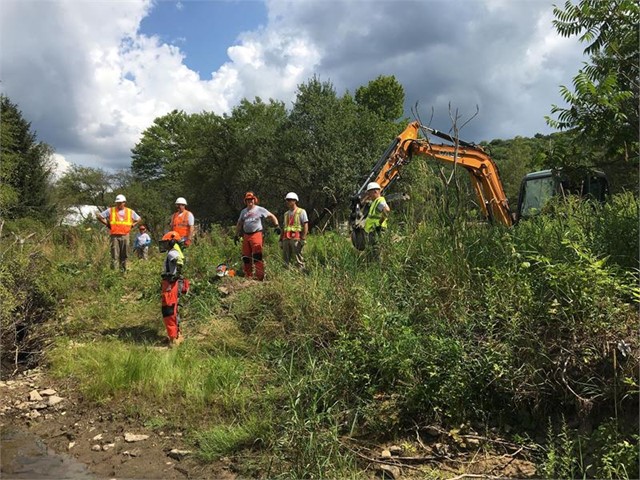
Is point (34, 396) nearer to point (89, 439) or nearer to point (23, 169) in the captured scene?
point (89, 439)

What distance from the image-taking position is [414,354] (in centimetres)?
402

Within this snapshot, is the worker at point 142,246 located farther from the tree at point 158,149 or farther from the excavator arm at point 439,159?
the tree at point 158,149

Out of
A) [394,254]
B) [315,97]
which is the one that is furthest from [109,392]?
[315,97]

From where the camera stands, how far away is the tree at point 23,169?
26734 mm

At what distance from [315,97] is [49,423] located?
2196cm

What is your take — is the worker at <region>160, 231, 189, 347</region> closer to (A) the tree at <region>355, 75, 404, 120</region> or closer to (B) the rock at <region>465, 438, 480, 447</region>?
(B) the rock at <region>465, 438, 480, 447</region>

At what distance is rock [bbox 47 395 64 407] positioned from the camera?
17.0ft

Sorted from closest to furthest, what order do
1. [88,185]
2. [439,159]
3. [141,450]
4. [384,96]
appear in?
1. [141,450]
2. [439,159]
3. [384,96]
4. [88,185]

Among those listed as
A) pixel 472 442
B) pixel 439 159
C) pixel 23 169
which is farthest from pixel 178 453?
pixel 23 169

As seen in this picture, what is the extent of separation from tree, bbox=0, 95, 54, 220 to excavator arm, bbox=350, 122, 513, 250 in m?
23.8

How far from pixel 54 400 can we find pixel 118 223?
591cm

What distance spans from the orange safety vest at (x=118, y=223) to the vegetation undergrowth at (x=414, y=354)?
12.6 ft

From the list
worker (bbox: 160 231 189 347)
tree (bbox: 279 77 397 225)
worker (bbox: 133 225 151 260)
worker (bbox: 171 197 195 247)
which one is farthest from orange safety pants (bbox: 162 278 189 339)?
tree (bbox: 279 77 397 225)

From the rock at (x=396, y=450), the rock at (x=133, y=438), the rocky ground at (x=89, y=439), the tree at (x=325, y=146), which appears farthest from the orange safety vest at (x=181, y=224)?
the tree at (x=325, y=146)
